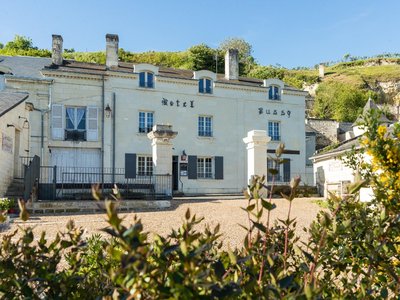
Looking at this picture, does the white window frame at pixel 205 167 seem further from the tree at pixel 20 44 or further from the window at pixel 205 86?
the tree at pixel 20 44

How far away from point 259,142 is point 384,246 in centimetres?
1430

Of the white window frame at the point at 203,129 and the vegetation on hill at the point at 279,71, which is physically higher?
the vegetation on hill at the point at 279,71

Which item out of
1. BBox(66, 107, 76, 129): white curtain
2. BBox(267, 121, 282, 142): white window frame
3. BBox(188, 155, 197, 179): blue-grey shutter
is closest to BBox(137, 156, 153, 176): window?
BBox(188, 155, 197, 179): blue-grey shutter

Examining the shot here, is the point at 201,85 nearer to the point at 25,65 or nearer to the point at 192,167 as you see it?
the point at 192,167

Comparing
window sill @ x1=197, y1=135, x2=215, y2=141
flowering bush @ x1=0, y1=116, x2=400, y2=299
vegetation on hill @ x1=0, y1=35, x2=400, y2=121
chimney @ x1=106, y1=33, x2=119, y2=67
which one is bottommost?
flowering bush @ x1=0, y1=116, x2=400, y2=299

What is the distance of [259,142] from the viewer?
641 inches

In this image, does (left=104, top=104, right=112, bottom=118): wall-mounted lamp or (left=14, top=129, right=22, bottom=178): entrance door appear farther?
(left=104, top=104, right=112, bottom=118): wall-mounted lamp

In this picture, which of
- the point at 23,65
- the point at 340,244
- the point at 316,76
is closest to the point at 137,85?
the point at 23,65

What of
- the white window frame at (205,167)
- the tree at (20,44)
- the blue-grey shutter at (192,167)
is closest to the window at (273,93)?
the white window frame at (205,167)

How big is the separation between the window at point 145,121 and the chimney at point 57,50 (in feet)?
20.4

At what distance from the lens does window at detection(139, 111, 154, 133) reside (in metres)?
24.2

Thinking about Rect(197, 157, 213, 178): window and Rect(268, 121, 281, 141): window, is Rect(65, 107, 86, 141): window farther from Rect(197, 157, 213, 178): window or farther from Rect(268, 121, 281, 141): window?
Rect(268, 121, 281, 141): window

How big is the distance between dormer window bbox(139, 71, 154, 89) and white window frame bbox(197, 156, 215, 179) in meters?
5.77

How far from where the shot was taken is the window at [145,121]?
79.4ft
